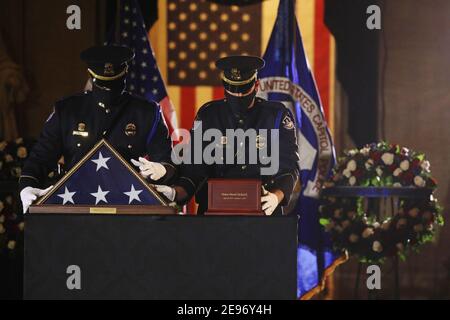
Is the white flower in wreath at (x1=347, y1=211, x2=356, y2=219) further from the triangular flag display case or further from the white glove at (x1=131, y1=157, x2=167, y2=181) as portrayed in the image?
the triangular flag display case

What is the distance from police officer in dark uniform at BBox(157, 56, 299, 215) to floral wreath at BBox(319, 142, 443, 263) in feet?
5.56

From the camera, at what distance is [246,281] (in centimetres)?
319

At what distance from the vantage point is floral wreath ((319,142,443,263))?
5.55 m

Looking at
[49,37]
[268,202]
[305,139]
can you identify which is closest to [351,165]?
[305,139]

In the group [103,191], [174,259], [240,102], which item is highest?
[240,102]

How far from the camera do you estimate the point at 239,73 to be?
156 inches

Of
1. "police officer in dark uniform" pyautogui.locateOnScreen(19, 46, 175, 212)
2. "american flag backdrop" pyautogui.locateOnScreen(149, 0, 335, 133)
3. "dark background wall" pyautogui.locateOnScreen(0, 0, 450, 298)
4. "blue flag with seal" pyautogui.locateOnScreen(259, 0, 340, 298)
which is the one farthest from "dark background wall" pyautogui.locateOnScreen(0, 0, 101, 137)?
"police officer in dark uniform" pyautogui.locateOnScreen(19, 46, 175, 212)

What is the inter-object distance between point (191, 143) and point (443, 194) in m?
2.91

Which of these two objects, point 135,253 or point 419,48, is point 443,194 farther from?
point 135,253

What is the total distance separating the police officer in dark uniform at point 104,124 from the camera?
380 cm

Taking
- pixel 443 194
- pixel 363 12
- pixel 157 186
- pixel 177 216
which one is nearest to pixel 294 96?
pixel 363 12

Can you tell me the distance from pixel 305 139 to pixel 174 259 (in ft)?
9.15

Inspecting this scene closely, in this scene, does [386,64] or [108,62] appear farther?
[386,64]

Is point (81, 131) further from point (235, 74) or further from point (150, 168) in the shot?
point (235, 74)
